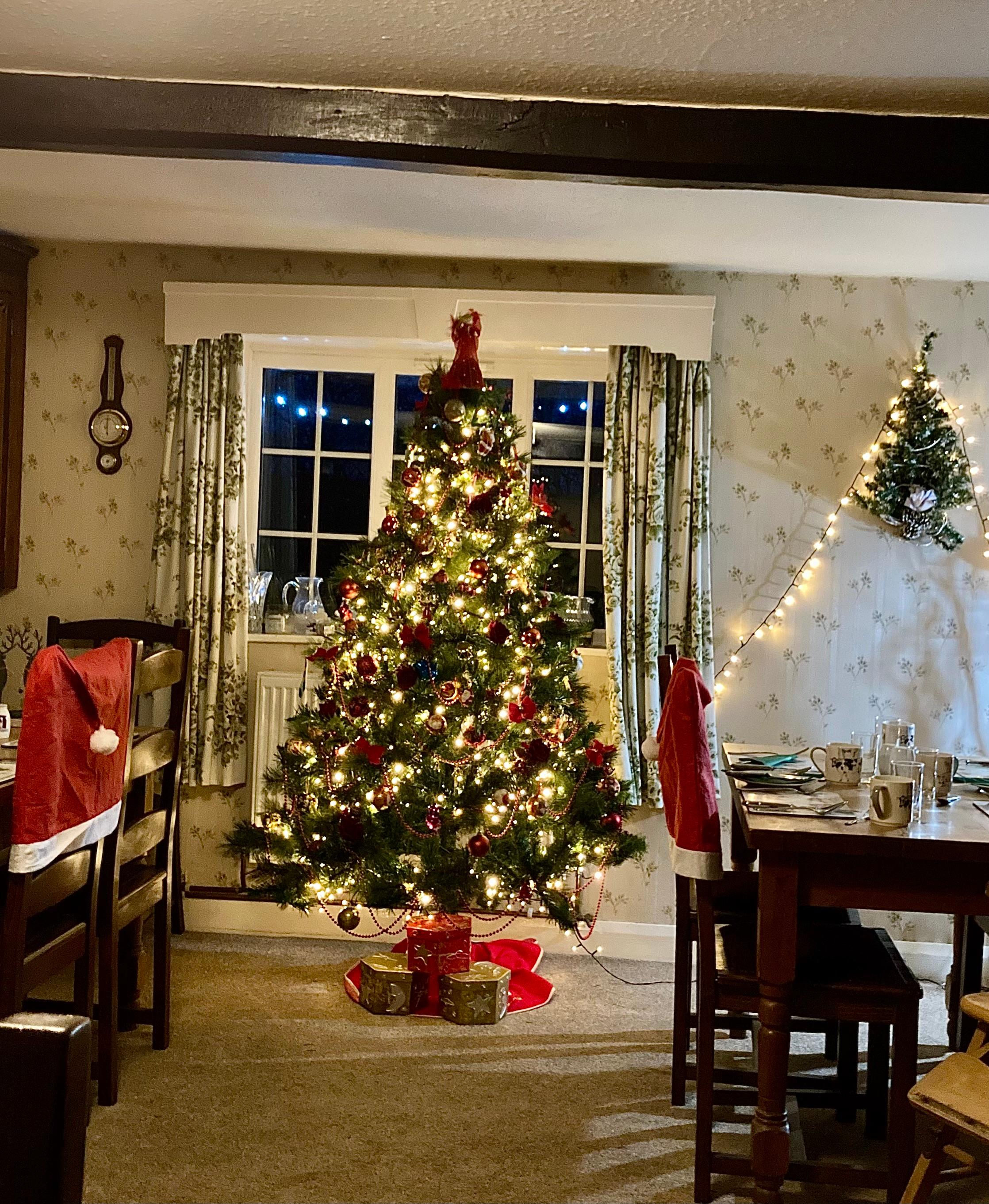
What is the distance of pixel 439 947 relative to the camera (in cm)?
407

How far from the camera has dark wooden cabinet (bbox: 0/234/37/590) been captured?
465 cm

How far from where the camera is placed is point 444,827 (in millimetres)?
4055

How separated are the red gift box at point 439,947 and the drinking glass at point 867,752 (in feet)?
4.55

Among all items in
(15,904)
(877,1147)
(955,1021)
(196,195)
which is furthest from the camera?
(196,195)

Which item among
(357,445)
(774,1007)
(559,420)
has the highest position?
(559,420)

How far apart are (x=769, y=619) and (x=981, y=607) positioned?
2.57ft

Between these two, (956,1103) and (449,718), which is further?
(449,718)

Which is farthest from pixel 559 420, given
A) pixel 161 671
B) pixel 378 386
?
pixel 161 671

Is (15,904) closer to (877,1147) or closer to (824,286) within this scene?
(877,1147)

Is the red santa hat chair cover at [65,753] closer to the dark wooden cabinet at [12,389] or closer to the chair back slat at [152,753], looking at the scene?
the chair back slat at [152,753]

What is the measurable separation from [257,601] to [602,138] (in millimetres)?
2490

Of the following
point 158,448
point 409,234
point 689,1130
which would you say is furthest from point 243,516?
point 689,1130

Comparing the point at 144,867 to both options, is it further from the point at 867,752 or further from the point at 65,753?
the point at 867,752

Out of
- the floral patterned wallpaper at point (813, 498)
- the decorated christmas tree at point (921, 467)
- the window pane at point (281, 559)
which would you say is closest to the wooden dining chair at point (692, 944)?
the floral patterned wallpaper at point (813, 498)
